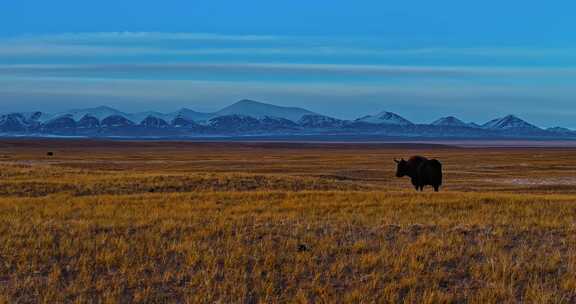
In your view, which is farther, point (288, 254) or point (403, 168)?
point (403, 168)

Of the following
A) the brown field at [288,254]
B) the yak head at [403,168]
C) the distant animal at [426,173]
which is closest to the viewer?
the brown field at [288,254]

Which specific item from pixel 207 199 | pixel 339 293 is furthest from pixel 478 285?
pixel 207 199

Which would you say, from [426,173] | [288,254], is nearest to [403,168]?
[426,173]

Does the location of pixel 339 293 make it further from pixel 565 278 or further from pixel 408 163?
pixel 408 163

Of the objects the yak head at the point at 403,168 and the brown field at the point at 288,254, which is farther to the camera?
the yak head at the point at 403,168

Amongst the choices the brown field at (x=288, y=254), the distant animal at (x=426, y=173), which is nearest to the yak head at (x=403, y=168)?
the distant animal at (x=426, y=173)

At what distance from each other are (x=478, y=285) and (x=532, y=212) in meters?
8.77

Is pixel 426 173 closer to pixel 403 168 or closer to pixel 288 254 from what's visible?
pixel 403 168

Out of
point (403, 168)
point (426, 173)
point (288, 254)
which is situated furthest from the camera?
point (403, 168)

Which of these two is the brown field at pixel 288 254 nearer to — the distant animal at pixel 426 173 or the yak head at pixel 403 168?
the distant animal at pixel 426 173

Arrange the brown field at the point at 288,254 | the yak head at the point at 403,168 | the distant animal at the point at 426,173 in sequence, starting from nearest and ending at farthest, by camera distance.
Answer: the brown field at the point at 288,254
the distant animal at the point at 426,173
the yak head at the point at 403,168

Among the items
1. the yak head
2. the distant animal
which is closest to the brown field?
the distant animal

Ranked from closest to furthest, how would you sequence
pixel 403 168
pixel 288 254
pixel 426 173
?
pixel 288 254, pixel 426 173, pixel 403 168

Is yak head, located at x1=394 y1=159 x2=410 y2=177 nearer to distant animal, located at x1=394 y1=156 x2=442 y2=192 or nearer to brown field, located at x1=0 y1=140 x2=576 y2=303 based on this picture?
distant animal, located at x1=394 y1=156 x2=442 y2=192
